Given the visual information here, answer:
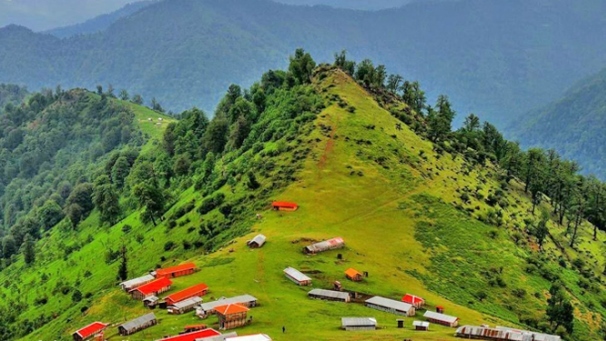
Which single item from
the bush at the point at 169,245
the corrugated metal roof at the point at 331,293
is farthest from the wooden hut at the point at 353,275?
the bush at the point at 169,245

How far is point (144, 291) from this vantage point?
80.4 meters

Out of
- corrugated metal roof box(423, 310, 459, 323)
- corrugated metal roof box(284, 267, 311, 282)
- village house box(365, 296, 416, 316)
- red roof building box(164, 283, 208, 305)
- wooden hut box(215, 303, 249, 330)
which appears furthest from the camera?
corrugated metal roof box(284, 267, 311, 282)

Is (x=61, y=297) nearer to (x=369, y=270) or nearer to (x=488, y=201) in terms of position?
(x=369, y=270)

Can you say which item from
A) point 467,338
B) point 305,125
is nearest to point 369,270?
point 467,338

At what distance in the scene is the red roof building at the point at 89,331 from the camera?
68812 millimetres

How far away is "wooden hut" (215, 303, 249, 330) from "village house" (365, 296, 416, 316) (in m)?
20.0

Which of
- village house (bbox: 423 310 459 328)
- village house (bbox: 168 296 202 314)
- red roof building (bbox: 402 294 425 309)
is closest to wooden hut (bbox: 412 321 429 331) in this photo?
village house (bbox: 423 310 459 328)

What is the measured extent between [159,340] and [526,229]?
10421cm

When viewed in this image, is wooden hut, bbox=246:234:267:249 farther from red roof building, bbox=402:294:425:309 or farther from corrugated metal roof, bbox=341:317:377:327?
corrugated metal roof, bbox=341:317:377:327

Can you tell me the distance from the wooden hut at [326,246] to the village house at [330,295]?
46.2 feet

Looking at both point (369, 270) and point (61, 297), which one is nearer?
point (369, 270)

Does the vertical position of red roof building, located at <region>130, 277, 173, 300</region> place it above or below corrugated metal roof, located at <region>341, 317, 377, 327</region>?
→ below

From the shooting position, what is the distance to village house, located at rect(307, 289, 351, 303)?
78938 mm

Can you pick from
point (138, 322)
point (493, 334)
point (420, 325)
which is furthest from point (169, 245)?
point (493, 334)
